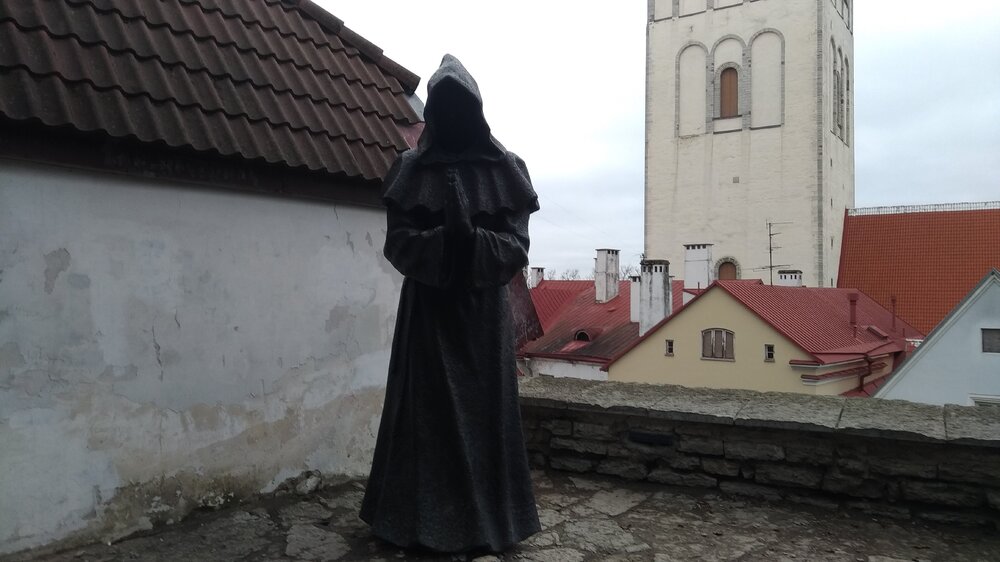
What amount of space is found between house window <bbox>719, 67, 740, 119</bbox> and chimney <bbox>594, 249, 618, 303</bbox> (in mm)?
10673

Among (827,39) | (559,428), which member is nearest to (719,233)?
(827,39)

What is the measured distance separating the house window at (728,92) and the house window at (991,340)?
19.2 metres

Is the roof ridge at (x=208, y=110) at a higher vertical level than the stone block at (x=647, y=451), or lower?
higher

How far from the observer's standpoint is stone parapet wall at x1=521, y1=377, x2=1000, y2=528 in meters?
3.43

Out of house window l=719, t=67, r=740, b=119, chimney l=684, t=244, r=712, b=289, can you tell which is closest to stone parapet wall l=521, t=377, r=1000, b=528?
chimney l=684, t=244, r=712, b=289

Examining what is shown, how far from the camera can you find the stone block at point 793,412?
370 centimetres

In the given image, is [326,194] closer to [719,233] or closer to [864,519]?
[864,519]

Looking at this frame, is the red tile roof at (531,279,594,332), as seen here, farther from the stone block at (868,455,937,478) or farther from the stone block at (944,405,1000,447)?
the stone block at (868,455,937,478)

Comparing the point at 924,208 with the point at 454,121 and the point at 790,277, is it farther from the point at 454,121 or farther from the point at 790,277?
the point at 454,121

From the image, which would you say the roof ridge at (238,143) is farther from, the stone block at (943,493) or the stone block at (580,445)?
the stone block at (943,493)

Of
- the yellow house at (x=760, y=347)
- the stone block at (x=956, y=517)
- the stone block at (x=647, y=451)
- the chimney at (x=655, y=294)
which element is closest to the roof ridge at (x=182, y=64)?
the stone block at (x=647, y=451)

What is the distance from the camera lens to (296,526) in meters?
3.57

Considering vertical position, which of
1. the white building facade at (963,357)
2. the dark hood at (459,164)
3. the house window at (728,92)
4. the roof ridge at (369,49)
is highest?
the house window at (728,92)

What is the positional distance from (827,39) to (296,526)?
3596cm
